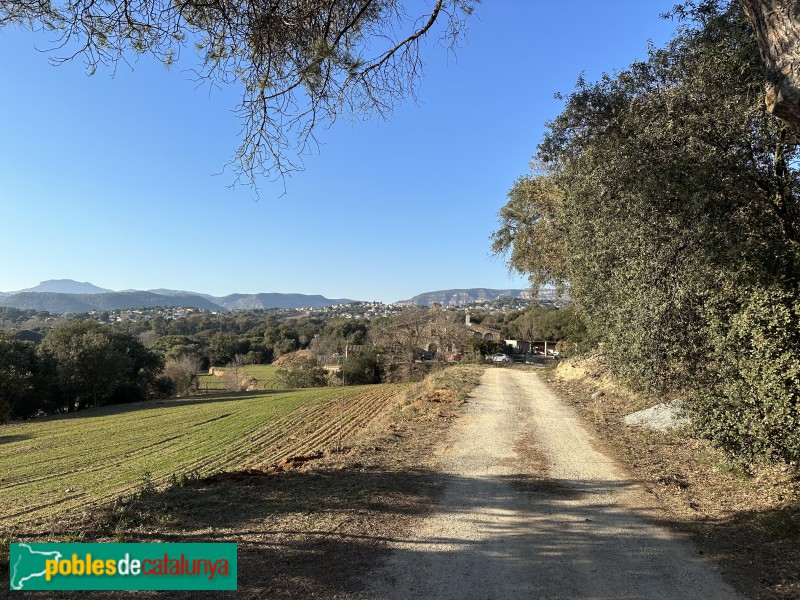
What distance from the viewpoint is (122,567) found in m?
4.06

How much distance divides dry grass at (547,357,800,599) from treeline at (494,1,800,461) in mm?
667

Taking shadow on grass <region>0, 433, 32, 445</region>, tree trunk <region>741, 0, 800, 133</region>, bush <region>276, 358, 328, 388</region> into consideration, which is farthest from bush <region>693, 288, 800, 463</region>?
bush <region>276, 358, 328, 388</region>

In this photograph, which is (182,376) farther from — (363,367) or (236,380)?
(363,367)

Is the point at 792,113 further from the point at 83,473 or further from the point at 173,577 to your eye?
the point at 83,473

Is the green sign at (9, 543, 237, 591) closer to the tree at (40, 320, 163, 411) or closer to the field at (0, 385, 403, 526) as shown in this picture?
the field at (0, 385, 403, 526)

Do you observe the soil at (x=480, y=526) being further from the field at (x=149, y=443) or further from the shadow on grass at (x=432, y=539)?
the field at (x=149, y=443)

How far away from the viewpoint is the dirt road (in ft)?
13.0

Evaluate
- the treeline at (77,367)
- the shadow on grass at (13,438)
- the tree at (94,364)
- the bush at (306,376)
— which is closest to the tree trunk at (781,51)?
the shadow on grass at (13,438)

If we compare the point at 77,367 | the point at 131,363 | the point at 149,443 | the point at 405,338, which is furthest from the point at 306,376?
the point at 149,443

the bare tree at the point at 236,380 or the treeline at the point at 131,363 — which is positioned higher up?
the treeline at the point at 131,363

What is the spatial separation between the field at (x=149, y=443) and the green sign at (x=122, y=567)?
6.94 metres

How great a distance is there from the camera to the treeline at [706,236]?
19.3 ft

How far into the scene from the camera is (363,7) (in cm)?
571

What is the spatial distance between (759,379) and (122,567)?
24.8 ft
